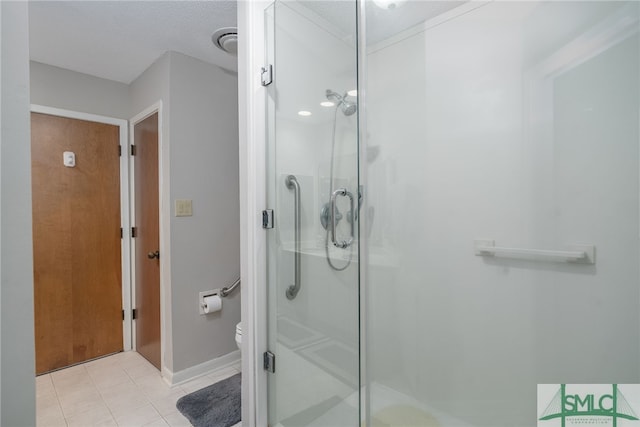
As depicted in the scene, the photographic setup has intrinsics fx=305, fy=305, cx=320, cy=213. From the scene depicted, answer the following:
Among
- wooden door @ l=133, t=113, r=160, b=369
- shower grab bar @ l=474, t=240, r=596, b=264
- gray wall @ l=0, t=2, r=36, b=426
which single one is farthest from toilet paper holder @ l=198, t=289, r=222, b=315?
shower grab bar @ l=474, t=240, r=596, b=264

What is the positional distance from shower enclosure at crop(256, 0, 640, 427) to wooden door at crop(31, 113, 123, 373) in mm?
1844

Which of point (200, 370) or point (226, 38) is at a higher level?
point (226, 38)

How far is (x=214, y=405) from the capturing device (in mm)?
1900

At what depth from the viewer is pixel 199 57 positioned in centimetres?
226

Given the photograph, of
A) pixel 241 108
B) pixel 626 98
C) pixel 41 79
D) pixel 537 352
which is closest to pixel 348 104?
pixel 241 108

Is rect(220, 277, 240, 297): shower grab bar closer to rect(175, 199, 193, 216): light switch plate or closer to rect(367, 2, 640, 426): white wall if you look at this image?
rect(175, 199, 193, 216): light switch plate

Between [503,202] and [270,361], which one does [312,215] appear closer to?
[270,361]

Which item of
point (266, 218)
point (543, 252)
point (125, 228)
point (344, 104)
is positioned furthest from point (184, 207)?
point (543, 252)

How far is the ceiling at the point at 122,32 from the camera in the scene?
170 cm

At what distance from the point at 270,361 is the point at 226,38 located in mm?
1948

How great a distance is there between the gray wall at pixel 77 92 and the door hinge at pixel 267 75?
1.83 metres

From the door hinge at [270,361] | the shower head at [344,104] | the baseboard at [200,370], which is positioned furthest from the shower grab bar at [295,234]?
the baseboard at [200,370]

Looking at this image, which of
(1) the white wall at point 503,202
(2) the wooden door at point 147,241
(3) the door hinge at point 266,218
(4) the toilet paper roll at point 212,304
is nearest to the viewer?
(1) the white wall at point 503,202

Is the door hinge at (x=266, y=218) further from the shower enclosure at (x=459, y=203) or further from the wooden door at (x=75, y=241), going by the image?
the wooden door at (x=75, y=241)
